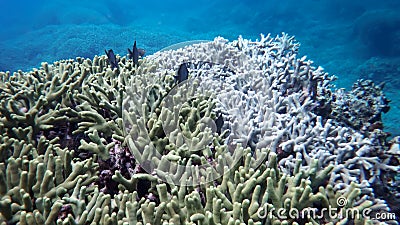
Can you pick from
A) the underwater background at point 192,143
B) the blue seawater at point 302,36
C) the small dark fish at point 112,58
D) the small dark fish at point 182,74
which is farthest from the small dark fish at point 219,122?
the blue seawater at point 302,36

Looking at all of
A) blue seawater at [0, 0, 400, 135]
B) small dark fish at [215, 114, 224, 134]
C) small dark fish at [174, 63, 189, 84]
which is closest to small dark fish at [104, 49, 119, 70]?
small dark fish at [174, 63, 189, 84]

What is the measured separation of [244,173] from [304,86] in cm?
245

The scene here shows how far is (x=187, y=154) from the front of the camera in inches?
92.6

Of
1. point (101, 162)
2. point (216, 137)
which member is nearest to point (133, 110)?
point (101, 162)

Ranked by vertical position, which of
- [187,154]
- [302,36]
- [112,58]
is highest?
[302,36]

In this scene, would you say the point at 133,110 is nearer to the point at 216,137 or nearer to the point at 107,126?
the point at 107,126

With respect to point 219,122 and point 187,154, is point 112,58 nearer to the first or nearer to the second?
point 219,122

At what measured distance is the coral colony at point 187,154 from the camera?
180cm

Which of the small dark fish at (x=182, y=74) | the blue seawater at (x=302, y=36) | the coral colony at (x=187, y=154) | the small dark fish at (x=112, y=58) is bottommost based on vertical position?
the coral colony at (x=187, y=154)

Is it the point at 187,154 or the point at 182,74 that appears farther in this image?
the point at 182,74

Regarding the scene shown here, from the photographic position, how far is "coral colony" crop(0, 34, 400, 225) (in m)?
1.80

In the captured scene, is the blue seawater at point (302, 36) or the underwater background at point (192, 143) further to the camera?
the blue seawater at point (302, 36)

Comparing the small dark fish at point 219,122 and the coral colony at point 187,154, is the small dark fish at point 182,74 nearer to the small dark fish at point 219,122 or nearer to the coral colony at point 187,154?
the coral colony at point 187,154

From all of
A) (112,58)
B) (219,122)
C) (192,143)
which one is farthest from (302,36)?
(192,143)
